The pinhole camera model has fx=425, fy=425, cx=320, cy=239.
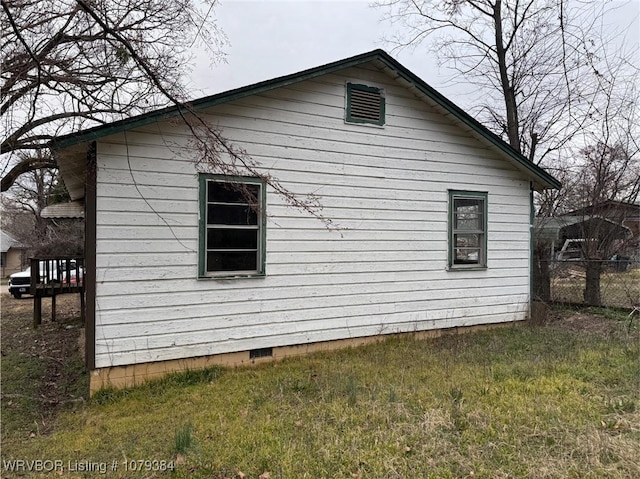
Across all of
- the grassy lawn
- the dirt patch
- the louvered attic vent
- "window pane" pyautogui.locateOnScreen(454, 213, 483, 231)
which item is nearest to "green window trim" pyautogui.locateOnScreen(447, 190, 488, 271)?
"window pane" pyautogui.locateOnScreen(454, 213, 483, 231)

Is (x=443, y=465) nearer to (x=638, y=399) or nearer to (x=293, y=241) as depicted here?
(x=638, y=399)

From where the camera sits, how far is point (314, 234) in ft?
21.8

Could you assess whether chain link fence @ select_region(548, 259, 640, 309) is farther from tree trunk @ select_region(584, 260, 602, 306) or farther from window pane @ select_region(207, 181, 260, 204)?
window pane @ select_region(207, 181, 260, 204)

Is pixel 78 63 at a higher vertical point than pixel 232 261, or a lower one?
higher

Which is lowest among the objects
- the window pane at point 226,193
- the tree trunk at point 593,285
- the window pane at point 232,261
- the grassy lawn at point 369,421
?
the grassy lawn at point 369,421

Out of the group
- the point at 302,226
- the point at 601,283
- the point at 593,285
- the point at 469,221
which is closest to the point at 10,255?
the point at 302,226

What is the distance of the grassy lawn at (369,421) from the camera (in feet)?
10.6

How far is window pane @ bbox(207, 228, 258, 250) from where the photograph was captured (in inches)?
235

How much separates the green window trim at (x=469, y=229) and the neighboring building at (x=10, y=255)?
38547mm

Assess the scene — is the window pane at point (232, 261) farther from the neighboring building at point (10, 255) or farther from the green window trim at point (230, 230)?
the neighboring building at point (10, 255)

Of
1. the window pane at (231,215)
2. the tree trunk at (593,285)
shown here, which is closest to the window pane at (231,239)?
the window pane at (231,215)

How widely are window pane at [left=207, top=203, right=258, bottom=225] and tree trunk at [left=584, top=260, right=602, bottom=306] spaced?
8716 mm

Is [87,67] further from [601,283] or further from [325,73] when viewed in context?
[601,283]

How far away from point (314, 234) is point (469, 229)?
3.45 m
